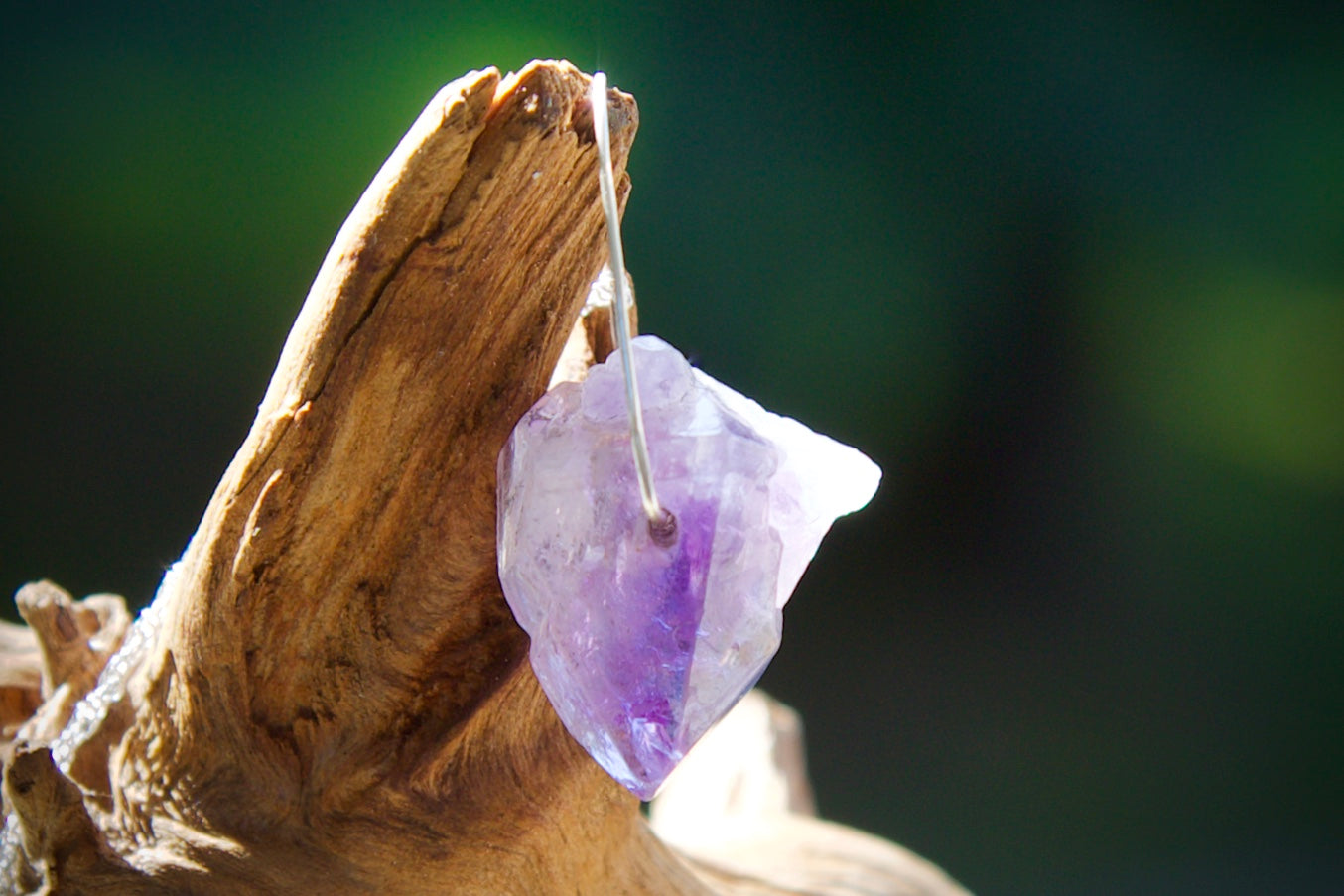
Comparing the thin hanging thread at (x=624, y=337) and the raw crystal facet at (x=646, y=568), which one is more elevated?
the thin hanging thread at (x=624, y=337)

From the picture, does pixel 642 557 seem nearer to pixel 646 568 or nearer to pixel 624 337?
pixel 646 568

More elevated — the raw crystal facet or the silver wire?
the silver wire

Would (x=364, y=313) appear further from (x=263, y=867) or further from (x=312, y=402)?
(x=263, y=867)

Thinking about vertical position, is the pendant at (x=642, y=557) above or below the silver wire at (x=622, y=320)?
below
